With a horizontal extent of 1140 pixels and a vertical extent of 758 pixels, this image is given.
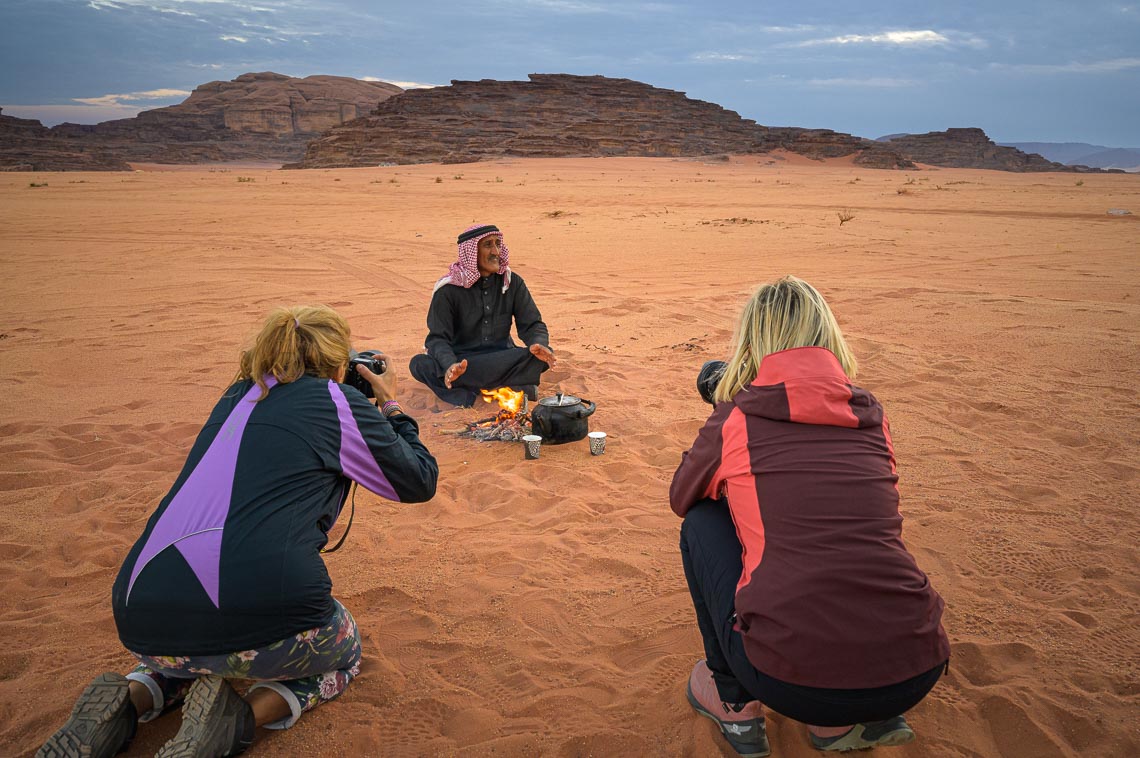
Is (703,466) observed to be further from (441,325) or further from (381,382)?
(441,325)

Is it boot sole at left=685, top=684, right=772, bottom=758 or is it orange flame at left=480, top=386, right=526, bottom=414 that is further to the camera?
orange flame at left=480, top=386, right=526, bottom=414

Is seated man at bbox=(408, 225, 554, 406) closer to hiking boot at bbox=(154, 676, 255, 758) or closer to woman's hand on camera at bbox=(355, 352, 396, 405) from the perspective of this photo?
woman's hand on camera at bbox=(355, 352, 396, 405)

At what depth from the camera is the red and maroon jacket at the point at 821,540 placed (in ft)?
6.40

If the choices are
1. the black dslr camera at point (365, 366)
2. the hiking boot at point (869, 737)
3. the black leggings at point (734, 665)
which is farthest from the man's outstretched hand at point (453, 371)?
the hiking boot at point (869, 737)

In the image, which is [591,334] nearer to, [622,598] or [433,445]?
[433,445]

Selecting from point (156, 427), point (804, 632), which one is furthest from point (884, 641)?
point (156, 427)

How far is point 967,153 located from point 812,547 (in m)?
77.1

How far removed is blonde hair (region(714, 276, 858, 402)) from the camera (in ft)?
7.43

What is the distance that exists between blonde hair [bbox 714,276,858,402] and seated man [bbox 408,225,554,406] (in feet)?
10.7

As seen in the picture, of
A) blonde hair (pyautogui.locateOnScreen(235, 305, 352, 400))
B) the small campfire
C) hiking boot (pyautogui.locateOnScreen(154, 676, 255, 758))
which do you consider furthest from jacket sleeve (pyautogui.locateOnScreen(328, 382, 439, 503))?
the small campfire

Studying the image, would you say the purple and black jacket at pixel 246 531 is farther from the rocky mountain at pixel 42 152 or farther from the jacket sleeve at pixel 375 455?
the rocky mountain at pixel 42 152

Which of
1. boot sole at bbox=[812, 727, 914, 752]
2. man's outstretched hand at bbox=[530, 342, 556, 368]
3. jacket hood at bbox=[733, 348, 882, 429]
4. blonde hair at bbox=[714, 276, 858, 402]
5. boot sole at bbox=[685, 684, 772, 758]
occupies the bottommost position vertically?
boot sole at bbox=[685, 684, 772, 758]

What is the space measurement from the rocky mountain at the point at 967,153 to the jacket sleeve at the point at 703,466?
6775 centimetres

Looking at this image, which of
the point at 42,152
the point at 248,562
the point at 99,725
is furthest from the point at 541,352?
the point at 42,152
